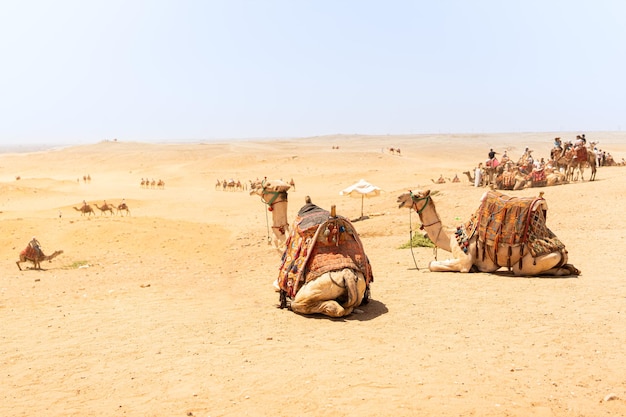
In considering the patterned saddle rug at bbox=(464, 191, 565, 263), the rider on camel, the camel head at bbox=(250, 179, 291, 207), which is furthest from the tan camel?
the rider on camel

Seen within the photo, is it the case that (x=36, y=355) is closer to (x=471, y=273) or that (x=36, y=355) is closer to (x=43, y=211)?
(x=471, y=273)

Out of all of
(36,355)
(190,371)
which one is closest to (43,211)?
(36,355)

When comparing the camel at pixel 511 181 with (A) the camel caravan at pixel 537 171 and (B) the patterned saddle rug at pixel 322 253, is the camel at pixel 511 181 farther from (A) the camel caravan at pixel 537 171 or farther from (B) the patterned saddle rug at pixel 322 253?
(B) the patterned saddle rug at pixel 322 253

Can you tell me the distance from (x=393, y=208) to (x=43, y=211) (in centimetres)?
1688

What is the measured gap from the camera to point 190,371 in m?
7.05

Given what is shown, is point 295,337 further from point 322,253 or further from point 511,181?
point 511,181

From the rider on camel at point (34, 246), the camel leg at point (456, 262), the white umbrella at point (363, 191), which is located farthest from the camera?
the white umbrella at point (363, 191)

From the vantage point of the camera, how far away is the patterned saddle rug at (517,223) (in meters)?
10.9

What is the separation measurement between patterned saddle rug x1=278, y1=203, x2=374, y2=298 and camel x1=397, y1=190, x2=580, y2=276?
2967mm

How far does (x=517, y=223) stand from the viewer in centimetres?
1095

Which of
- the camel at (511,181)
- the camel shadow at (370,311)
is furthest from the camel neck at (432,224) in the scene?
the camel at (511,181)

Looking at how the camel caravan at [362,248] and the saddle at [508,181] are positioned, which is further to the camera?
the saddle at [508,181]

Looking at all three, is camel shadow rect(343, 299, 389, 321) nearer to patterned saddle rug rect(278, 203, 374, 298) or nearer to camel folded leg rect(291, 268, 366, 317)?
camel folded leg rect(291, 268, 366, 317)

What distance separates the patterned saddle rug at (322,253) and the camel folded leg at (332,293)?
12 cm
